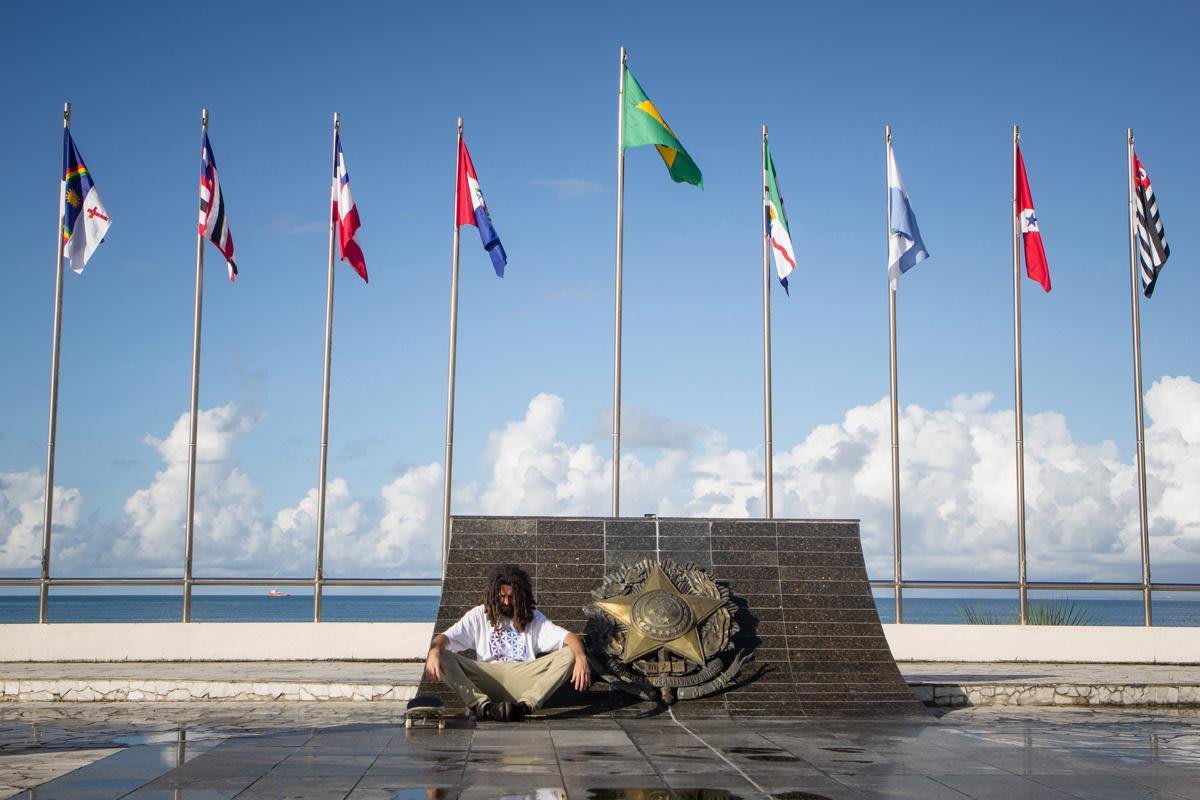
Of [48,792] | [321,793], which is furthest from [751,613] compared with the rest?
[48,792]

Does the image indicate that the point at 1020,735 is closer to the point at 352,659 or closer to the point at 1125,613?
the point at 352,659

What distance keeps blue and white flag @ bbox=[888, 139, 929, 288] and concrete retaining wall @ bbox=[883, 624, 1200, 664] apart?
4.67 meters

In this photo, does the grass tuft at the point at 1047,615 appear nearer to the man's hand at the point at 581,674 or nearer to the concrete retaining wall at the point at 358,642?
the concrete retaining wall at the point at 358,642

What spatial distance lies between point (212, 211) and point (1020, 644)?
11.8m

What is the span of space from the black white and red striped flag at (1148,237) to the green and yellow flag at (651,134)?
245 inches

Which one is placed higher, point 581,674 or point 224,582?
point 224,582

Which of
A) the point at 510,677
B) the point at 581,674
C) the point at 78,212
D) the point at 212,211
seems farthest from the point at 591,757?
the point at 78,212

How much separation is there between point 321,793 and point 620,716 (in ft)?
12.8

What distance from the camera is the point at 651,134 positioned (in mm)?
16359

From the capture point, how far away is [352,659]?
15.6 metres

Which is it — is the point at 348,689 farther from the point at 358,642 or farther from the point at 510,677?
the point at 358,642

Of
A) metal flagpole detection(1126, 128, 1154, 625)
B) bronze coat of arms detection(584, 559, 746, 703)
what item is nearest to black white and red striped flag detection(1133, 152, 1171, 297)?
metal flagpole detection(1126, 128, 1154, 625)

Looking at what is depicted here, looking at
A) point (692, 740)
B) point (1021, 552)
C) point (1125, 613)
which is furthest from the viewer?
point (1125, 613)

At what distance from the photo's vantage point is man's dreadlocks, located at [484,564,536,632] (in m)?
9.34
